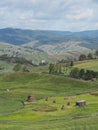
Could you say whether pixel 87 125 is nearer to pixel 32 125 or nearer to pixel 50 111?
pixel 32 125

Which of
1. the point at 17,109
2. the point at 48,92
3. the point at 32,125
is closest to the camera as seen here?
the point at 32,125

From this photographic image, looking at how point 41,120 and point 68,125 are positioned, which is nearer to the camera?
point 68,125

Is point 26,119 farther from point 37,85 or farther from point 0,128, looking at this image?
point 37,85

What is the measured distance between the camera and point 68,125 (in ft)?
285

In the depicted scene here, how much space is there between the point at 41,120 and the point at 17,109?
1007 inches

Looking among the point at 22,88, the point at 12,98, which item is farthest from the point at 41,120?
the point at 22,88

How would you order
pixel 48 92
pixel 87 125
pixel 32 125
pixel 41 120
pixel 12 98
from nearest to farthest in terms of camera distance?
1. pixel 87 125
2. pixel 32 125
3. pixel 41 120
4. pixel 12 98
5. pixel 48 92

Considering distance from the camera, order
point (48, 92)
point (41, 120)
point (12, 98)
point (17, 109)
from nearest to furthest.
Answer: point (41, 120), point (17, 109), point (12, 98), point (48, 92)

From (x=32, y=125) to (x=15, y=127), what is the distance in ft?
16.6

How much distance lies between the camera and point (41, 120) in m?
99.1

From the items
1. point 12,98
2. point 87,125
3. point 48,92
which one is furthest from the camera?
point 48,92

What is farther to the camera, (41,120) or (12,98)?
(12,98)

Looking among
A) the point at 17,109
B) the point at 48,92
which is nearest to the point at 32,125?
the point at 17,109

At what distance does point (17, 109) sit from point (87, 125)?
142 ft
